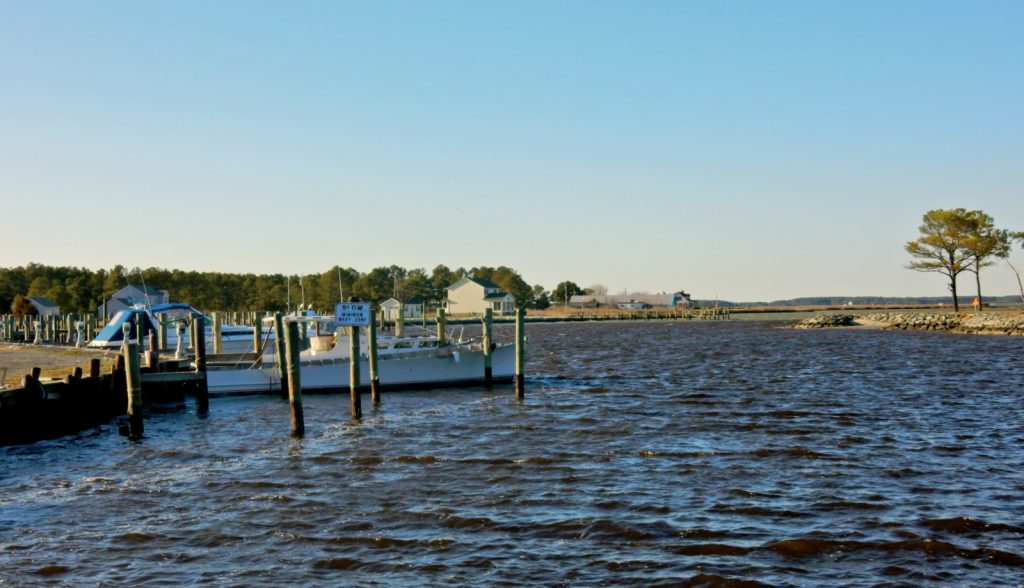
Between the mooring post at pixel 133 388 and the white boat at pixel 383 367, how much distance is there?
8.79 meters

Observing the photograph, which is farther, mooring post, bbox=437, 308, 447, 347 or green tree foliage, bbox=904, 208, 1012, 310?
green tree foliage, bbox=904, 208, 1012, 310

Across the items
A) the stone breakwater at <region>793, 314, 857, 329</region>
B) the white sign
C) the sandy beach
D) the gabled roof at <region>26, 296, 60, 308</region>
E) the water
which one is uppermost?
the gabled roof at <region>26, 296, 60, 308</region>

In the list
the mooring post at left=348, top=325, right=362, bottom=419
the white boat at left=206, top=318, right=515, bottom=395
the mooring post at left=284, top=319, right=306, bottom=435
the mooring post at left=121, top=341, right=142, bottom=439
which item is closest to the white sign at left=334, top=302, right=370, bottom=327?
the mooring post at left=348, top=325, right=362, bottom=419

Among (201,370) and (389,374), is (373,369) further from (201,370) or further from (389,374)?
(201,370)

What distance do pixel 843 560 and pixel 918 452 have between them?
28.6 feet

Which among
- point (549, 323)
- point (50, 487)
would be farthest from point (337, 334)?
point (549, 323)

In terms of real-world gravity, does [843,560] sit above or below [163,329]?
below

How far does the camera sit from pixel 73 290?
117m

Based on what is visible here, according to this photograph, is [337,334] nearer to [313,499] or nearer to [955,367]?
[313,499]

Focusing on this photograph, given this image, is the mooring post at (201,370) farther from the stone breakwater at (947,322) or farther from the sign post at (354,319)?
the stone breakwater at (947,322)

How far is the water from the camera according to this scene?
40.6 ft

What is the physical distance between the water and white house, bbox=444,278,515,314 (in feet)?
437

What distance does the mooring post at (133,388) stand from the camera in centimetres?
2279

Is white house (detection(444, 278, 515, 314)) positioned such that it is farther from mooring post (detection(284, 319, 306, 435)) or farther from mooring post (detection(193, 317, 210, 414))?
mooring post (detection(284, 319, 306, 435))
